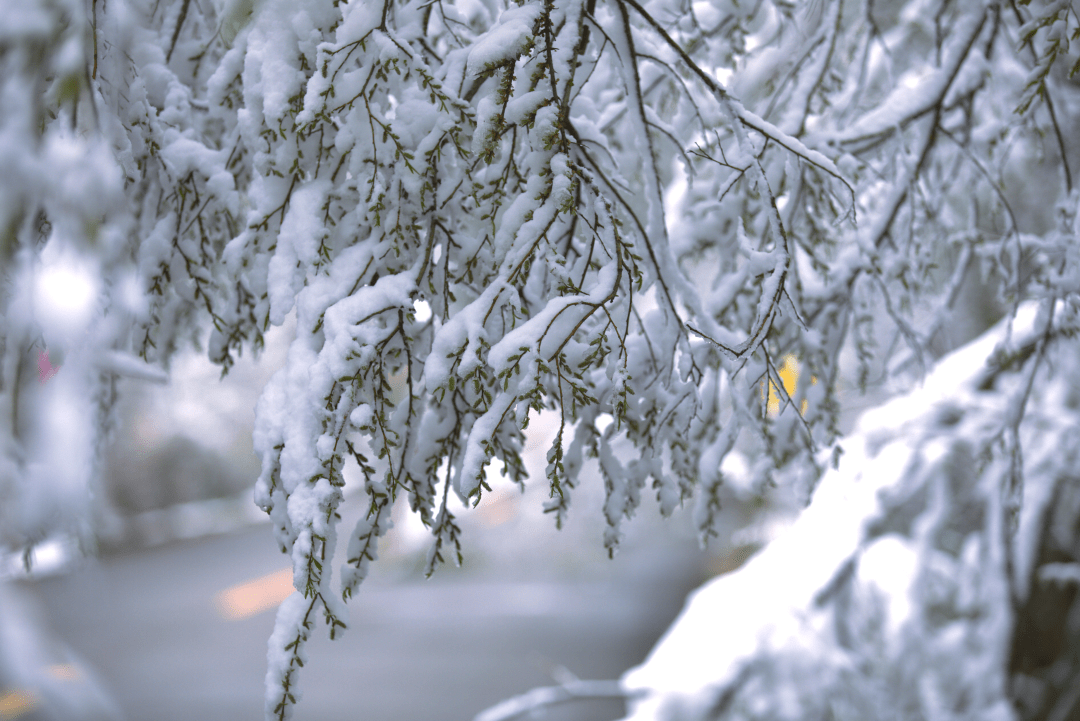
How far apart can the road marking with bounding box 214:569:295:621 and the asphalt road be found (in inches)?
1.2

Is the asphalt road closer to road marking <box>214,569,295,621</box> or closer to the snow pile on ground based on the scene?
road marking <box>214,569,295,621</box>

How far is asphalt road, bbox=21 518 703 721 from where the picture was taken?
715 centimetres

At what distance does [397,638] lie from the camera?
8273 mm

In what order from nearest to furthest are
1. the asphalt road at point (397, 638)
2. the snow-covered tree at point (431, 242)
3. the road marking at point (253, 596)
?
the snow-covered tree at point (431, 242) → the asphalt road at point (397, 638) → the road marking at point (253, 596)

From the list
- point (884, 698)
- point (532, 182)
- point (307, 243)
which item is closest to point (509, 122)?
point (532, 182)

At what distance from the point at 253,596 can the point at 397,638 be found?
10.8ft

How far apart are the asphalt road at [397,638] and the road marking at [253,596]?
32 millimetres

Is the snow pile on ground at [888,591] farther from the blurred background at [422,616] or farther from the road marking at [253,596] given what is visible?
the road marking at [253,596]

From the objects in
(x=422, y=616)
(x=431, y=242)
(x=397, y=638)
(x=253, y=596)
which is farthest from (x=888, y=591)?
(x=253, y=596)

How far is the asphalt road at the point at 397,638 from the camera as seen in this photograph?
7152 mm

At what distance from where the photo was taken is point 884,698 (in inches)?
120

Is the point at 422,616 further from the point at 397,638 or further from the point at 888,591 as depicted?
the point at 888,591

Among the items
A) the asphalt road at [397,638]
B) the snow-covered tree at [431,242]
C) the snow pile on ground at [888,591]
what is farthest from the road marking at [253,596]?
the snow-covered tree at [431,242]

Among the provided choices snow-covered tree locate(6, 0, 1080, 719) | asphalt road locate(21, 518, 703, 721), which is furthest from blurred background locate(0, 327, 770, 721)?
snow-covered tree locate(6, 0, 1080, 719)
